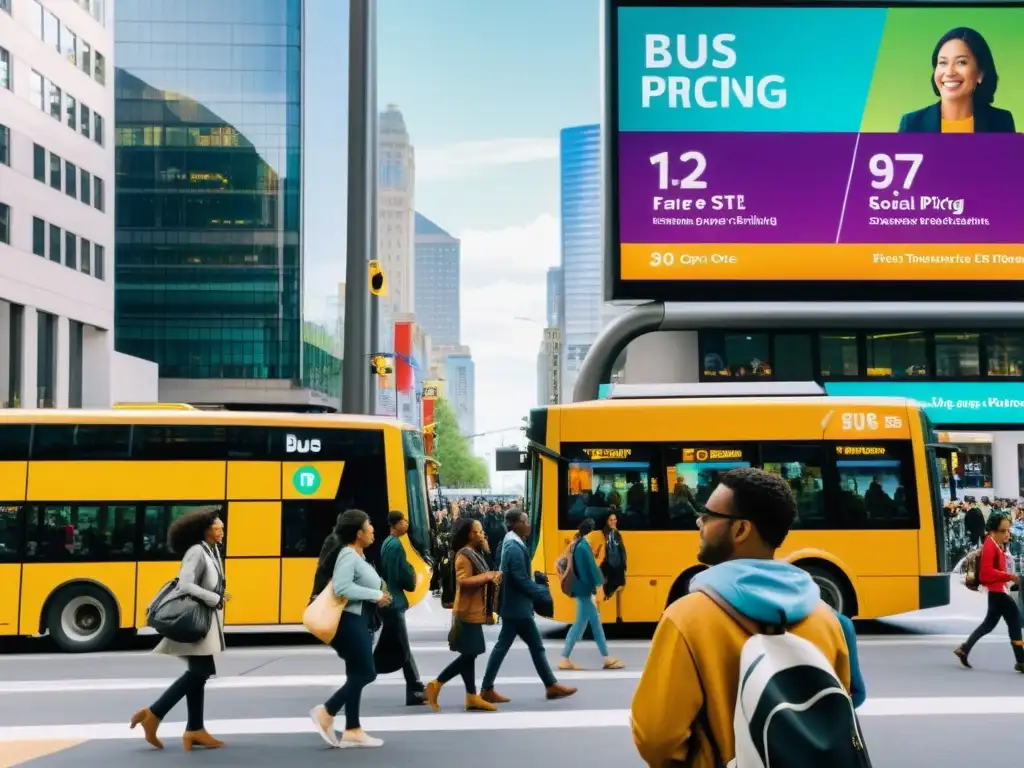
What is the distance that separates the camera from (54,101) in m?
48.8

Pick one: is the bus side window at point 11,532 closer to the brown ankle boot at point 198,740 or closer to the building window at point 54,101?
the brown ankle boot at point 198,740

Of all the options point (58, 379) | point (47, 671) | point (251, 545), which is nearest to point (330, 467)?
point (251, 545)

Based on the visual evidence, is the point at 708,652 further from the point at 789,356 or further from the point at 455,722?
the point at 789,356

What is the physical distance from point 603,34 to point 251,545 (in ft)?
53.9

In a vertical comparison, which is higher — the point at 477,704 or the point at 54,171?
the point at 54,171

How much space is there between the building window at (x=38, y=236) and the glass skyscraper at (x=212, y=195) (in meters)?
36.2

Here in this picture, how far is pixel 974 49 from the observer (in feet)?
97.3

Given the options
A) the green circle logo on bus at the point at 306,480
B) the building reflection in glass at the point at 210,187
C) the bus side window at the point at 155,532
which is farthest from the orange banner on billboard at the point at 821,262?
the building reflection in glass at the point at 210,187

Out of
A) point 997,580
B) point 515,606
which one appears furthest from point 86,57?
point 997,580

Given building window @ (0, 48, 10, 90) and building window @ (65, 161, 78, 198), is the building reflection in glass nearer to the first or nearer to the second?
building window @ (65, 161, 78, 198)

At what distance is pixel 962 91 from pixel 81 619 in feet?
73.5

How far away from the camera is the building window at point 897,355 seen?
1331 inches

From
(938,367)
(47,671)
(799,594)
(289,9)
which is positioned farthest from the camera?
(289,9)

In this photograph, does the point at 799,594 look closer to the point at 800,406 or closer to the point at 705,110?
the point at 800,406
